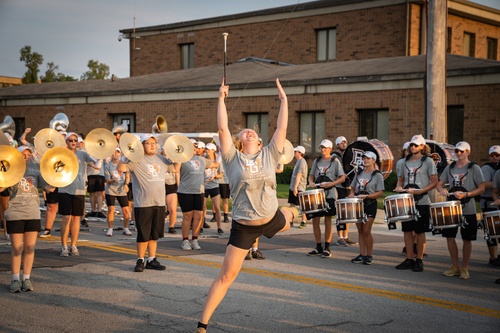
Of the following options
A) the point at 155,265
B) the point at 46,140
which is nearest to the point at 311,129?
the point at 46,140

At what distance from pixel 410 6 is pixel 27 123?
2163cm

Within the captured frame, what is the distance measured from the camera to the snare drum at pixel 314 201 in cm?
→ 1225

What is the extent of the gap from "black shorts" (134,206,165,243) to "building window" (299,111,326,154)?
18213mm

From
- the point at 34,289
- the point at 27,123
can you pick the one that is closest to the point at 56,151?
the point at 34,289

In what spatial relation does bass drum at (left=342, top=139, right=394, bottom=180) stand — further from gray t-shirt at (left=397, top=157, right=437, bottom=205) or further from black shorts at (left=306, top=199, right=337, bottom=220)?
gray t-shirt at (left=397, top=157, right=437, bottom=205)

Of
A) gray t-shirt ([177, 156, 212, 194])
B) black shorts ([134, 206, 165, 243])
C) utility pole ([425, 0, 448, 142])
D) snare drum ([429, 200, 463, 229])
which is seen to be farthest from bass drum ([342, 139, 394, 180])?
black shorts ([134, 206, 165, 243])

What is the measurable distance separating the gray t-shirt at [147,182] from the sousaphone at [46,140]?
6.26 feet

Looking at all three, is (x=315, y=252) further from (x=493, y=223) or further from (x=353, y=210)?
(x=493, y=223)

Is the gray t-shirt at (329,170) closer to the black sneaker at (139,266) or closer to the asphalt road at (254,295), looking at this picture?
the asphalt road at (254,295)

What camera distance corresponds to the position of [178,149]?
1188 cm

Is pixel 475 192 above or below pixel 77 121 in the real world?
below

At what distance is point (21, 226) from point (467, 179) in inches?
259

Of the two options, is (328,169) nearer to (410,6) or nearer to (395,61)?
(395,61)

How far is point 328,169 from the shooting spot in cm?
1264
